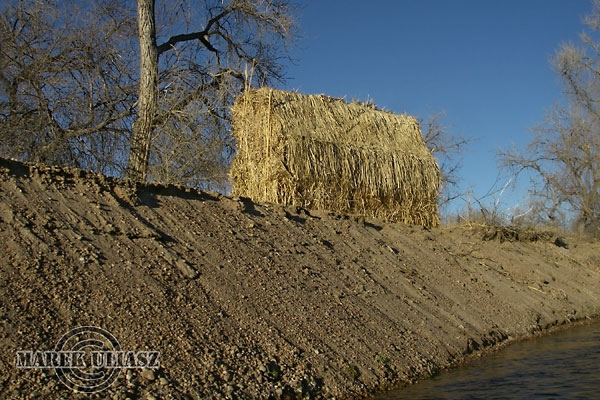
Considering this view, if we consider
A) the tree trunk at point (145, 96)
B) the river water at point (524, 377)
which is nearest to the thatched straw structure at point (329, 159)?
the tree trunk at point (145, 96)

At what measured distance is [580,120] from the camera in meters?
24.9

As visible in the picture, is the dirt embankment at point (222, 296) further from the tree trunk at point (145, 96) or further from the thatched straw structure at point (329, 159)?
the tree trunk at point (145, 96)

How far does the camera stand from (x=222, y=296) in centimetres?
674

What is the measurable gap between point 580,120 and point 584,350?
1848 centimetres

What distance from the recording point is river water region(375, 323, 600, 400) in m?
6.22

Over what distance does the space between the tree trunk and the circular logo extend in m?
6.61

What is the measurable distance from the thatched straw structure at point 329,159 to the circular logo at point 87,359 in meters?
6.89

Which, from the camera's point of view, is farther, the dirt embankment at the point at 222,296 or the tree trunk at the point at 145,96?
the tree trunk at the point at 145,96

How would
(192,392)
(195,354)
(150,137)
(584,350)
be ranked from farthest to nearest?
(150,137)
(584,350)
(195,354)
(192,392)

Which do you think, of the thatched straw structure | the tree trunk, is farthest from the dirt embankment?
the tree trunk

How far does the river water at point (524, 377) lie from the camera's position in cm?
622

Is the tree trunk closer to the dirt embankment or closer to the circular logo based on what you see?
the dirt embankment

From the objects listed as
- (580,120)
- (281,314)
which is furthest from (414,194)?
(580,120)

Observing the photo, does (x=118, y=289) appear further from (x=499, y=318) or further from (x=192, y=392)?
(x=499, y=318)
